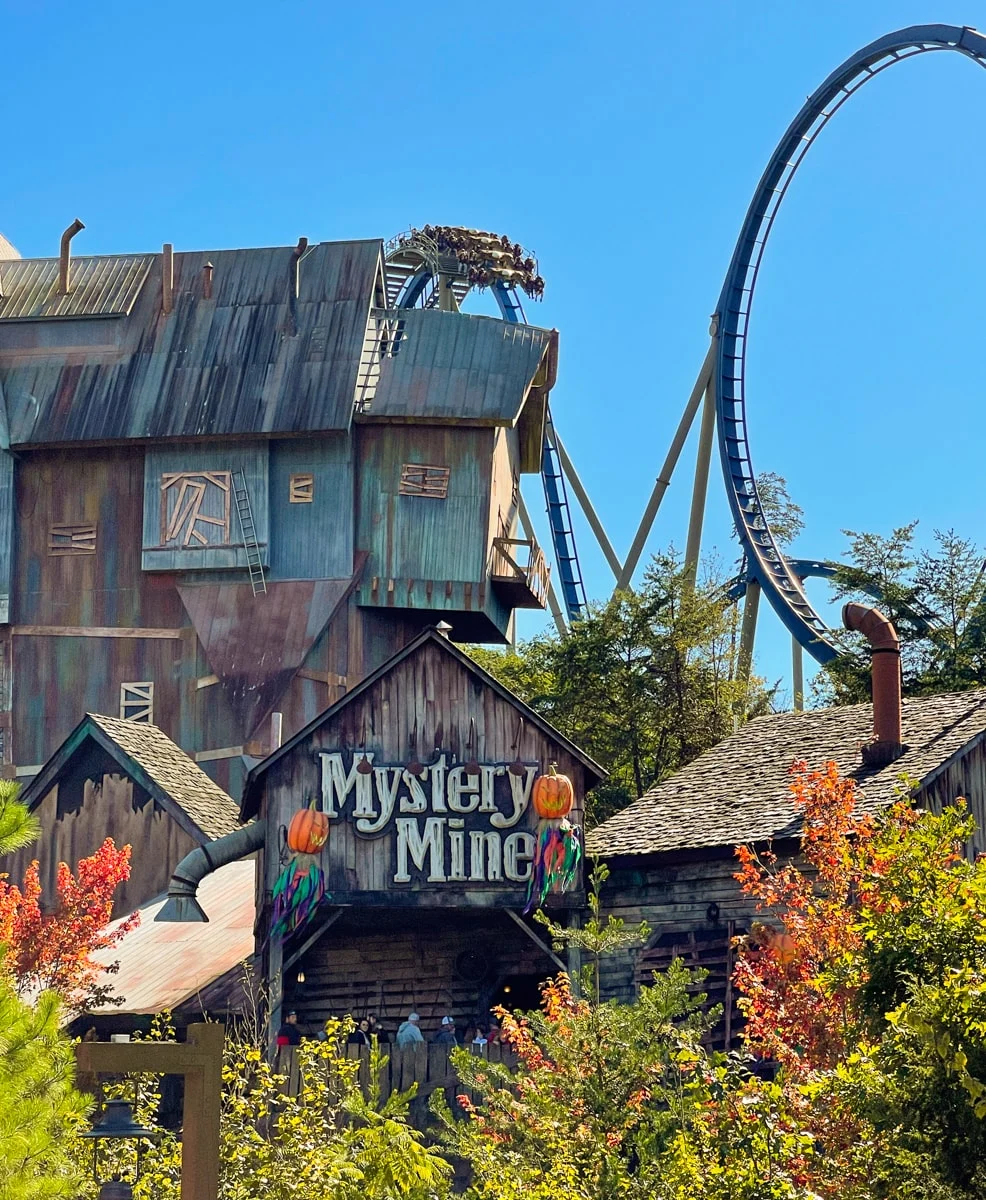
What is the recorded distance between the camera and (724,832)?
23.5 metres

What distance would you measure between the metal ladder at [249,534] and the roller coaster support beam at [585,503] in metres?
12.2

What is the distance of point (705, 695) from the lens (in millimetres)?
38250

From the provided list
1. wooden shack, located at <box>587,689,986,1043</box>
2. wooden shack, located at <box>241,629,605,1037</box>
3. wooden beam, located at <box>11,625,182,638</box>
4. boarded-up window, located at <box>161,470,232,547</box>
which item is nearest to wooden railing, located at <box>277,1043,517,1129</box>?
wooden shack, located at <box>241,629,605,1037</box>

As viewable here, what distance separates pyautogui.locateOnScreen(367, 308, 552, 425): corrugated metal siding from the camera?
35.2 meters

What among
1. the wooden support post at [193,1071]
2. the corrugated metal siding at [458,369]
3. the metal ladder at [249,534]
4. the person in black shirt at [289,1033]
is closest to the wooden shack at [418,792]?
the person in black shirt at [289,1033]

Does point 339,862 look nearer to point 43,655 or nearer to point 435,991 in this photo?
point 435,991

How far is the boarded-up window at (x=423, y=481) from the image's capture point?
35.3m

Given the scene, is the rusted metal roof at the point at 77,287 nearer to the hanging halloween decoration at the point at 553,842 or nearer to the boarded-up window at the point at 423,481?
the boarded-up window at the point at 423,481

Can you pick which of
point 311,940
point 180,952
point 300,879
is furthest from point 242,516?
point 311,940

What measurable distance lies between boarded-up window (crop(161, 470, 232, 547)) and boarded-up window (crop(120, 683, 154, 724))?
98.9 inches

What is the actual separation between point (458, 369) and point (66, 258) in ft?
25.1

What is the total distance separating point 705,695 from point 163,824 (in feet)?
47.3

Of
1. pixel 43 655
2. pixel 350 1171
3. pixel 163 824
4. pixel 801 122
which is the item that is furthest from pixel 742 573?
pixel 350 1171

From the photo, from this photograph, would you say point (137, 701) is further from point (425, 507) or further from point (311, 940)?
point (311, 940)
